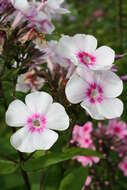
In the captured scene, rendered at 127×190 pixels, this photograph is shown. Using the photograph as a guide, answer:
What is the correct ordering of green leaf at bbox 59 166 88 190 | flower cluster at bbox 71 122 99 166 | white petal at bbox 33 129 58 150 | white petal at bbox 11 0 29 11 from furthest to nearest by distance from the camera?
1. flower cluster at bbox 71 122 99 166
2. green leaf at bbox 59 166 88 190
3. white petal at bbox 11 0 29 11
4. white petal at bbox 33 129 58 150

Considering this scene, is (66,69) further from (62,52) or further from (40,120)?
(40,120)

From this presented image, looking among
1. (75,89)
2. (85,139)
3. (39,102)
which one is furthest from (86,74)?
(85,139)

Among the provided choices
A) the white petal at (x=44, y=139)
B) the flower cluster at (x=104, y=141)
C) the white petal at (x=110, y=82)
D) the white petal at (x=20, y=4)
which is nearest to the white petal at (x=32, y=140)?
the white petal at (x=44, y=139)

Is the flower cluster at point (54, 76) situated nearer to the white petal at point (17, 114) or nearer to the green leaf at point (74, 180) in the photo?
the white petal at point (17, 114)

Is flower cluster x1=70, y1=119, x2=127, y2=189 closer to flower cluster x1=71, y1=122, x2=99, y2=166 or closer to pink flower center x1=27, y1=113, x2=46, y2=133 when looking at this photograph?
flower cluster x1=71, y1=122, x2=99, y2=166

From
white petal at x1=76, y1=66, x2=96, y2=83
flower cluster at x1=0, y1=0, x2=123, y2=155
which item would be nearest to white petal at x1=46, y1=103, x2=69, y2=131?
flower cluster at x1=0, y1=0, x2=123, y2=155

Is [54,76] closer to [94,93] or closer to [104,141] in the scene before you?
[94,93]
